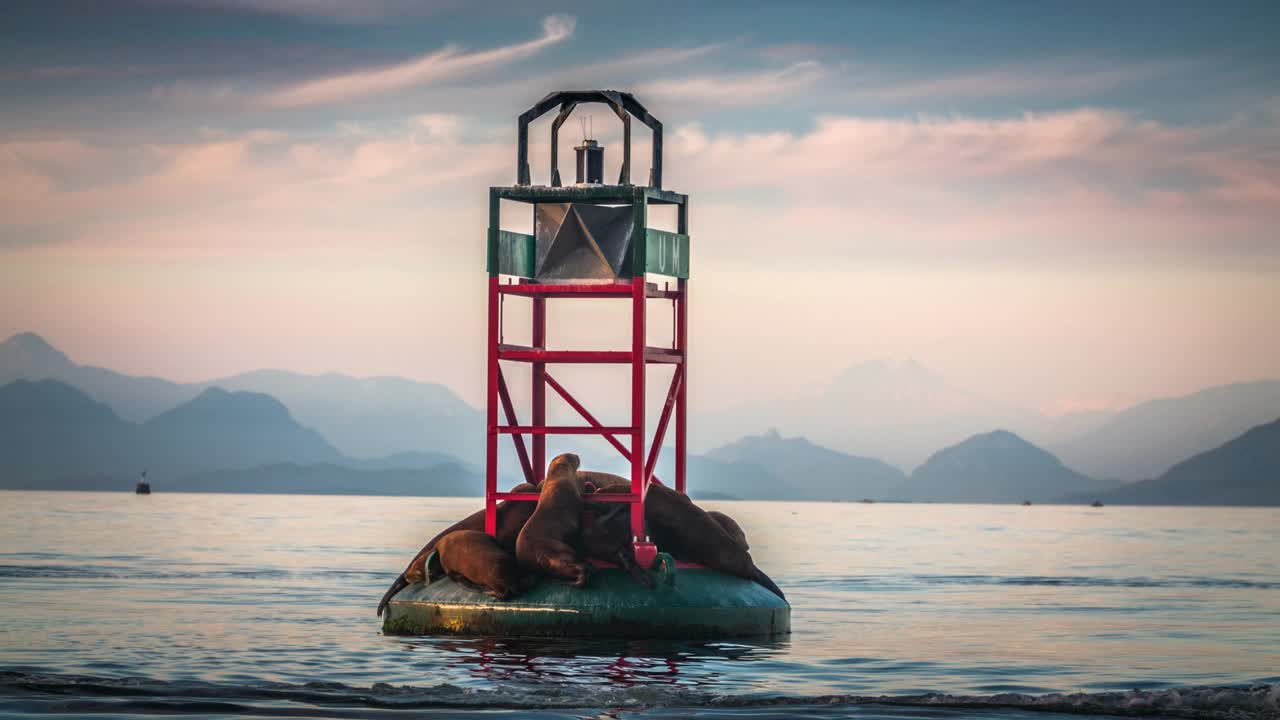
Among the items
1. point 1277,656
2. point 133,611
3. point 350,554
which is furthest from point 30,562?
point 1277,656

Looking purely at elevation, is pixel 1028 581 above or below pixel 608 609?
below

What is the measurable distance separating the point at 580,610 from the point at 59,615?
17.3 meters

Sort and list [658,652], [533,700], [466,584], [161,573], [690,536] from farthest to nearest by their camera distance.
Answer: [161,573]
[690,536]
[466,584]
[658,652]
[533,700]

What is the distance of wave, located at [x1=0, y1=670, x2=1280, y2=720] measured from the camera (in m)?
30.2

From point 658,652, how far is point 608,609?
1.46m

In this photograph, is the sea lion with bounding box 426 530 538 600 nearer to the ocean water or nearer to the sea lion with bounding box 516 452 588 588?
the sea lion with bounding box 516 452 588 588

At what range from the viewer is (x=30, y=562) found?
78188 millimetres

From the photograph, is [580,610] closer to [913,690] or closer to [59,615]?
[913,690]

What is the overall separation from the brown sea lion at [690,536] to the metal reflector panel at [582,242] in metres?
4.96

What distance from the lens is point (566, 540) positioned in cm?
4047

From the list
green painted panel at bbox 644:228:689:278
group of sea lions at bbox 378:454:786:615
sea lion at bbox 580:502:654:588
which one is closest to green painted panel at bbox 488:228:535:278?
green painted panel at bbox 644:228:689:278

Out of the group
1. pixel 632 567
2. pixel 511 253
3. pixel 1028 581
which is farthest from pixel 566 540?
pixel 1028 581

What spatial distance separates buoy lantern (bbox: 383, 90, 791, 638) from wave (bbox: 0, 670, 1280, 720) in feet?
22.6

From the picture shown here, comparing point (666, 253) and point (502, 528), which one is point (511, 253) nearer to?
point (666, 253)
